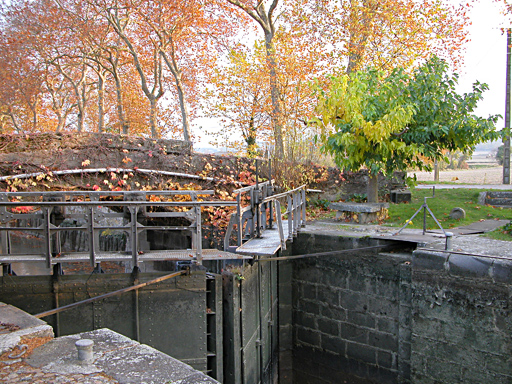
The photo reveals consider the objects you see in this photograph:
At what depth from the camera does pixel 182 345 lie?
6.77 metres

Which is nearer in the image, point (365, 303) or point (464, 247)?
point (464, 247)

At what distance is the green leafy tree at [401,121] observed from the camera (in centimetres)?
1016

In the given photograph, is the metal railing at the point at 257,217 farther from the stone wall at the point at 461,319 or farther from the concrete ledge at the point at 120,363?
the concrete ledge at the point at 120,363

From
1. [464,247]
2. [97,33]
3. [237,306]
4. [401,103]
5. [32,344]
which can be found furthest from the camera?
[97,33]

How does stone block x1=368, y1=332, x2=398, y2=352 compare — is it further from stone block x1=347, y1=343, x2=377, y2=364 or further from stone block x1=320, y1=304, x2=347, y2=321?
stone block x1=320, y1=304, x2=347, y2=321

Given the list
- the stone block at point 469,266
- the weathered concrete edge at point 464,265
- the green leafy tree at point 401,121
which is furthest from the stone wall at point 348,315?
the green leafy tree at point 401,121

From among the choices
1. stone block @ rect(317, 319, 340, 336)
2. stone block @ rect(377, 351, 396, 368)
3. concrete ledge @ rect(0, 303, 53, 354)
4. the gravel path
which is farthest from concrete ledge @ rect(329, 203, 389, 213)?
the gravel path

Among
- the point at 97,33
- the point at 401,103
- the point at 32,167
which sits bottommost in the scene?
the point at 32,167

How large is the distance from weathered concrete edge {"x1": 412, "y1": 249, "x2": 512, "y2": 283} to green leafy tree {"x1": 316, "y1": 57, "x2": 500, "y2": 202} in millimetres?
3412

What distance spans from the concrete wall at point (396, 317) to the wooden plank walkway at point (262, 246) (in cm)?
166

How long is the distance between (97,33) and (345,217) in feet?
62.0

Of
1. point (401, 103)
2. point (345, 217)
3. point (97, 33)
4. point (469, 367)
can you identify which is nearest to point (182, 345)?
point (469, 367)

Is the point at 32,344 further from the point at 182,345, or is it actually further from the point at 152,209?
the point at 152,209

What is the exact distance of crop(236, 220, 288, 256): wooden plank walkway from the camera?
6.59m
